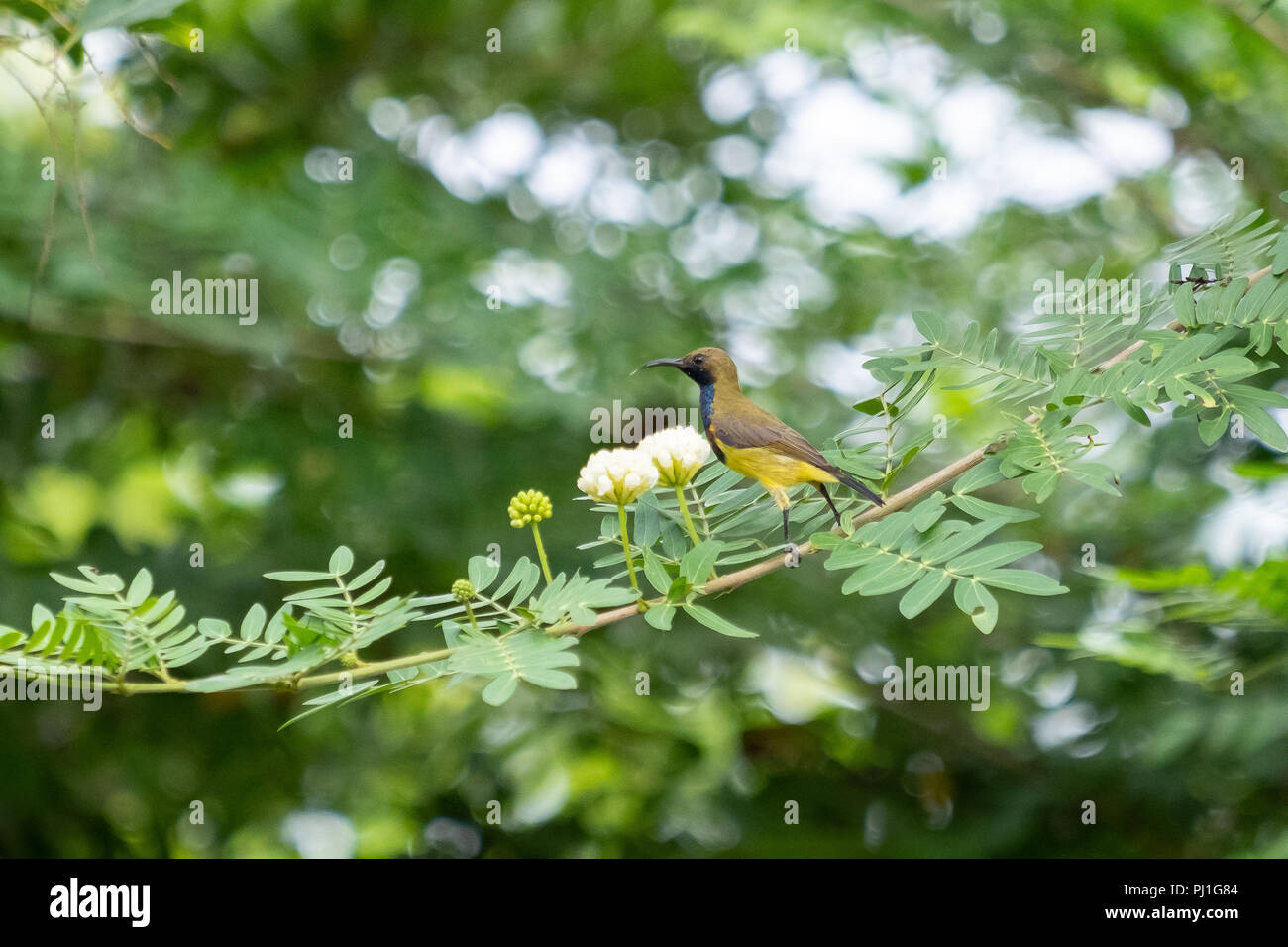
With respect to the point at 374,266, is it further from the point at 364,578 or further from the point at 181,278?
the point at 364,578

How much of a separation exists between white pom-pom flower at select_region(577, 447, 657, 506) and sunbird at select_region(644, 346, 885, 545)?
121 mm

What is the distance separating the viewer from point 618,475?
1126mm

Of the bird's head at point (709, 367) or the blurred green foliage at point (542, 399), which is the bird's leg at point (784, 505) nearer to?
the bird's head at point (709, 367)

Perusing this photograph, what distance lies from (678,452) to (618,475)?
0.08 meters

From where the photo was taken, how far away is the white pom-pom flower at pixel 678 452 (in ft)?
A: 3.79

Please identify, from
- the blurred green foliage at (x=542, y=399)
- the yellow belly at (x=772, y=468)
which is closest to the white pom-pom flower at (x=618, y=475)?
the yellow belly at (x=772, y=468)

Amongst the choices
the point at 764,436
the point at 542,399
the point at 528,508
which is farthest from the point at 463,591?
the point at 542,399

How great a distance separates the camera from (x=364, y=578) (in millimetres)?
1194

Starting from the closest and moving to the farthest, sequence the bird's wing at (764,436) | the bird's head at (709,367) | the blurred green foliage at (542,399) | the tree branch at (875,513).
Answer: the tree branch at (875,513) → the bird's wing at (764,436) → the bird's head at (709,367) → the blurred green foliage at (542,399)

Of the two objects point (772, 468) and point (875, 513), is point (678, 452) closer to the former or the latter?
point (772, 468)

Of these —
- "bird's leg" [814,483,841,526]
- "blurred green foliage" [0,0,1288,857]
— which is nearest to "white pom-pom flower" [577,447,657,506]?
"bird's leg" [814,483,841,526]

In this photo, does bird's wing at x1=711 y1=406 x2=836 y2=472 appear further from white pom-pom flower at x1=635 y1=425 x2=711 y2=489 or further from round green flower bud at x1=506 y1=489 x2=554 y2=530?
round green flower bud at x1=506 y1=489 x2=554 y2=530

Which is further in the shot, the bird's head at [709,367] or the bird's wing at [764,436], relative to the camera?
the bird's head at [709,367]

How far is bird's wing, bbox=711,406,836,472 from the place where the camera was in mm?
1188
